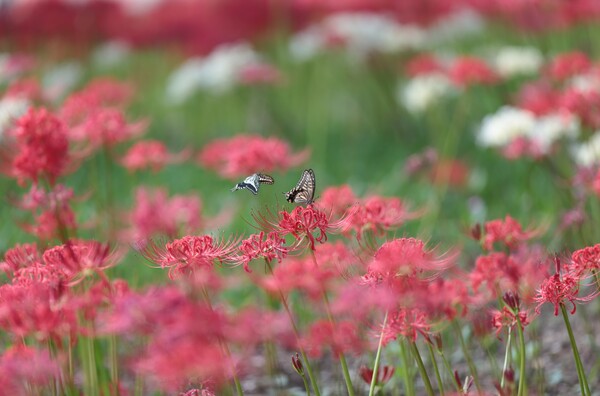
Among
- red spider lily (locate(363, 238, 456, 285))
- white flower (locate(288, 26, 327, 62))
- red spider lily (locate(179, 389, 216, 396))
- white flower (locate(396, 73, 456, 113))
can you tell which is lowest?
red spider lily (locate(179, 389, 216, 396))

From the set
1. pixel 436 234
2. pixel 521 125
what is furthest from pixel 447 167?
Answer: pixel 521 125

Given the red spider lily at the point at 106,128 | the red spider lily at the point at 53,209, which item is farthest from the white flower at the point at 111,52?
the red spider lily at the point at 53,209

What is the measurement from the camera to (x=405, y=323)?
55.7 inches

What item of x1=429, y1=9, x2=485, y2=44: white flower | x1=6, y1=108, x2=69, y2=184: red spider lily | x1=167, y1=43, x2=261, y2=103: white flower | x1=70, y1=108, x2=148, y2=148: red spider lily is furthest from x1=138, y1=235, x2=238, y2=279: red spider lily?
x1=429, y1=9, x2=485, y2=44: white flower

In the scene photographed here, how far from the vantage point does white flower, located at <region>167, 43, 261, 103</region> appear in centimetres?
454

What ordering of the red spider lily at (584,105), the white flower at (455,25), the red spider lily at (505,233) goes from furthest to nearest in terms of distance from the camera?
the white flower at (455,25) → the red spider lily at (584,105) → the red spider lily at (505,233)

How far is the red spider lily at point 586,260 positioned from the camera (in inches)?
56.3

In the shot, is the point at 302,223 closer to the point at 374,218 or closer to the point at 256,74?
the point at 374,218

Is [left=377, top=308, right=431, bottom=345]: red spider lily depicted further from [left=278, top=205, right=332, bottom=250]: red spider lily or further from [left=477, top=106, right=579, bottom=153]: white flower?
[left=477, top=106, right=579, bottom=153]: white flower

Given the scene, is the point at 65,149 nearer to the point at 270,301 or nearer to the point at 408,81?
the point at 270,301

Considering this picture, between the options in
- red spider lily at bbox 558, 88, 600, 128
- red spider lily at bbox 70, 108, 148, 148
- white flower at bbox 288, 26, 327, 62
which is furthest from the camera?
white flower at bbox 288, 26, 327, 62

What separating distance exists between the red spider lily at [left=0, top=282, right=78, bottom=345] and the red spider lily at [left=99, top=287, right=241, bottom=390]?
15 centimetres

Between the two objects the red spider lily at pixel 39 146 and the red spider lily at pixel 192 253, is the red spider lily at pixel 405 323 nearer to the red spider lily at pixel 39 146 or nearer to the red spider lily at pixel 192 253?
the red spider lily at pixel 192 253

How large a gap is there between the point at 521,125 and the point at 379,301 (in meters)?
1.81
